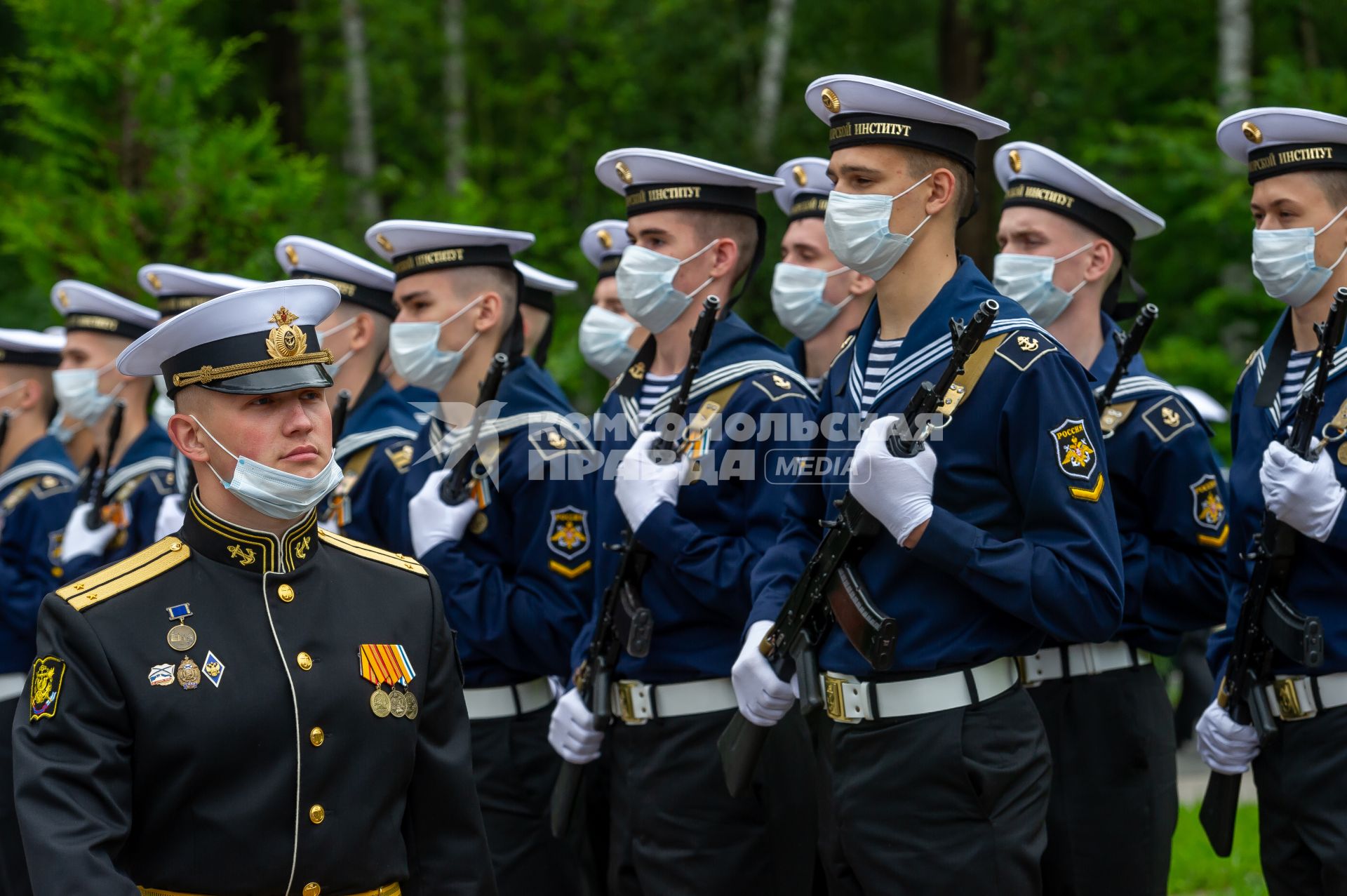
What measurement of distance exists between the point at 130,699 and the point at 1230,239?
11334 millimetres

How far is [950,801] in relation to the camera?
3795mm

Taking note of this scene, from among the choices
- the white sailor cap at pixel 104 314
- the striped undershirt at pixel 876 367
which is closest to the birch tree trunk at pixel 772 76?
the white sailor cap at pixel 104 314

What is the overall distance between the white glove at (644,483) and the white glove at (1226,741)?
1693 millimetres

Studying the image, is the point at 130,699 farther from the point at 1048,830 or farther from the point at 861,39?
the point at 861,39

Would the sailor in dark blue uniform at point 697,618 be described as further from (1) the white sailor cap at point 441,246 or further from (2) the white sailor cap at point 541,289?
(2) the white sailor cap at point 541,289

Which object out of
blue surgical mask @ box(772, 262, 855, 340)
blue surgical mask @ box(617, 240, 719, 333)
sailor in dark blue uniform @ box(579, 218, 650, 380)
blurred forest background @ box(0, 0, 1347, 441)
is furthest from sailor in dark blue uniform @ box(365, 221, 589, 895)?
blurred forest background @ box(0, 0, 1347, 441)

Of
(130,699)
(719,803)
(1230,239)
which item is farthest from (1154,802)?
(1230,239)

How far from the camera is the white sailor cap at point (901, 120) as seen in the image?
4.07 meters

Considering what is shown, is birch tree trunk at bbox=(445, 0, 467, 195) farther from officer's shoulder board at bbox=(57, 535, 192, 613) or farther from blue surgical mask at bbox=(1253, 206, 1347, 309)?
officer's shoulder board at bbox=(57, 535, 192, 613)

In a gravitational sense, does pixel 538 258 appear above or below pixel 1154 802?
above

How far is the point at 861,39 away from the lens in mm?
21906

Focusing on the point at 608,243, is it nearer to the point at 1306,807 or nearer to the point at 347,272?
the point at 347,272

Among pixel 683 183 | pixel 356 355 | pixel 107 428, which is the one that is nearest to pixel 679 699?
pixel 683 183

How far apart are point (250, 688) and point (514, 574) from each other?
2.33m
